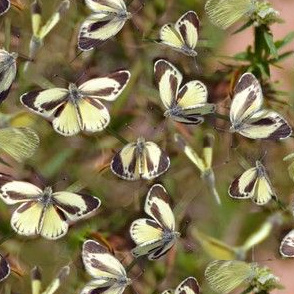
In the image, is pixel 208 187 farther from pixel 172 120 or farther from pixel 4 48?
pixel 4 48

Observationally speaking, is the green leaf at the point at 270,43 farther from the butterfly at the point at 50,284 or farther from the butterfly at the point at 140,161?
the butterfly at the point at 50,284

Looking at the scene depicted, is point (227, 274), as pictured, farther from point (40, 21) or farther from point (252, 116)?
point (40, 21)

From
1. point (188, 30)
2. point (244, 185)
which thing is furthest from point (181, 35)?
point (244, 185)

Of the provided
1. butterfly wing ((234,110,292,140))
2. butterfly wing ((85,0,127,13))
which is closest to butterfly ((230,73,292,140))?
butterfly wing ((234,110,292,140))

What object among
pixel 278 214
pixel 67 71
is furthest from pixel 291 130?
pixel 67 71

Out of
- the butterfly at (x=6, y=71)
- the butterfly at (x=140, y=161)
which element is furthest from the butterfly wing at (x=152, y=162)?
the butterfly at (x=6, y=71)

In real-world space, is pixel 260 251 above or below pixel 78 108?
below

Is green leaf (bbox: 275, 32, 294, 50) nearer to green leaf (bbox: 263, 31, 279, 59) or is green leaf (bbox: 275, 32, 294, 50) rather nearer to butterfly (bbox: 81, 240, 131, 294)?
green leaf (bbox: 263, 31, 279, 59)
